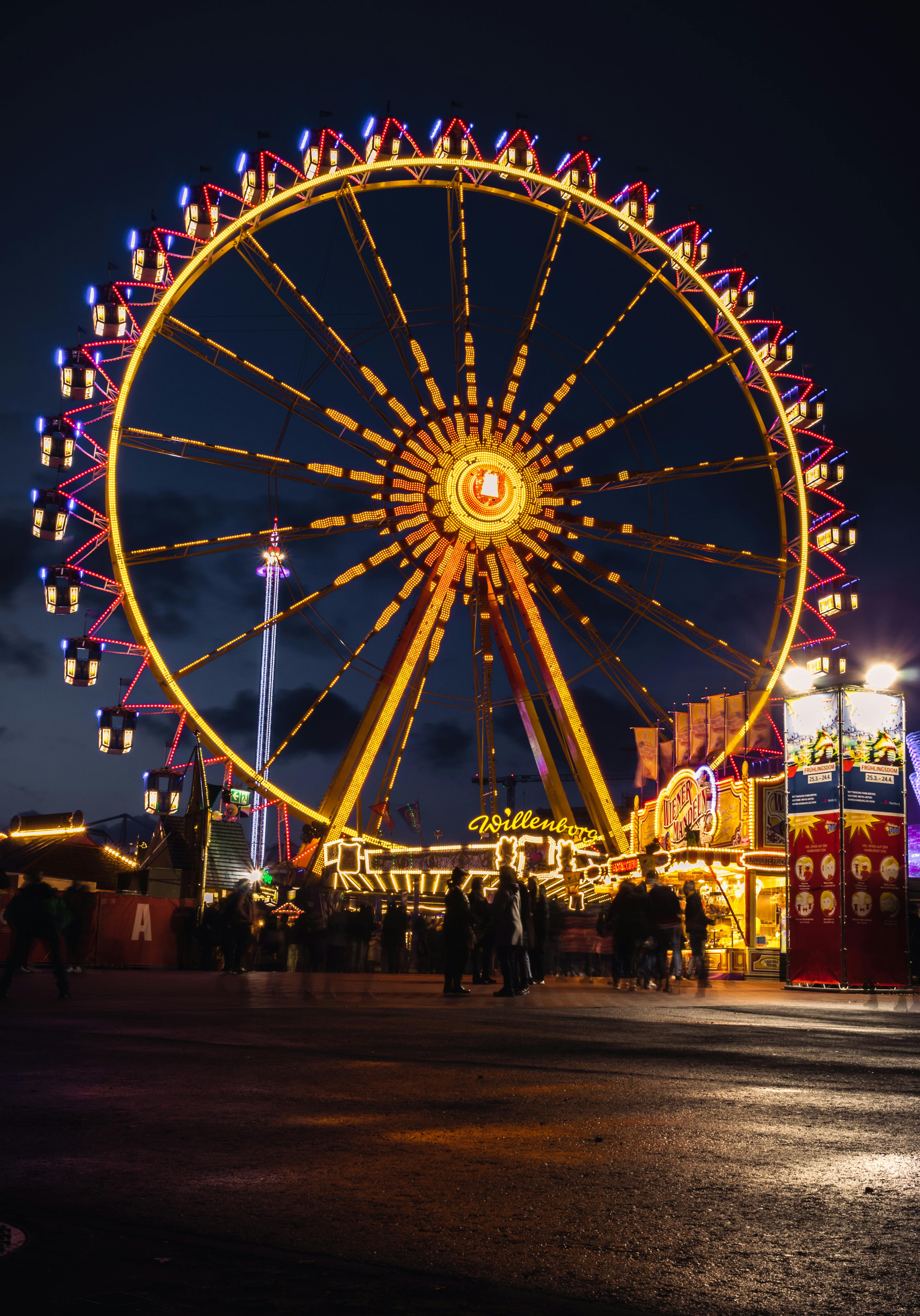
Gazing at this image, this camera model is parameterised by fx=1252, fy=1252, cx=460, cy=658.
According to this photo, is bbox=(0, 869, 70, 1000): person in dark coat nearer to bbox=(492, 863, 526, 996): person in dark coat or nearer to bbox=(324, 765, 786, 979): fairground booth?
bbox=(492, 863, 526, 996): person in dark coat

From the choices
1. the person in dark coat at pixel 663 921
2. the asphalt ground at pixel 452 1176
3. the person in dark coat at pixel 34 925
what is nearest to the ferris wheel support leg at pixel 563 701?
the person in dark coat at pixel 663 921

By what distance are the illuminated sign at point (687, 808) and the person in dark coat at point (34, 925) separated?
767 inches

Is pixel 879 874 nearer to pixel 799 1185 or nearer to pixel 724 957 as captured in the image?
pixel 724 957

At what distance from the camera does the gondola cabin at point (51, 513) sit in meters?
25.0

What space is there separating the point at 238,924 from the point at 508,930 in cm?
663

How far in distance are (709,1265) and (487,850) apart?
28.1 meters

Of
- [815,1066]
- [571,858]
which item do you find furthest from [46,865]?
[815,1066]

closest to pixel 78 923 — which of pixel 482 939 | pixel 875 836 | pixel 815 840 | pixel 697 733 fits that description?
pixel 482 939

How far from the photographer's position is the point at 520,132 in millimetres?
29422

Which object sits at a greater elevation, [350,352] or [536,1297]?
[350,352]

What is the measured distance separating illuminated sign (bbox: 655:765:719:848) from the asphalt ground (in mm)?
21508

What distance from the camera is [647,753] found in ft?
130

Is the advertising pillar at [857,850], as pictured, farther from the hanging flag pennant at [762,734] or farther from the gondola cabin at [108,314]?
the gondola cabin at [108,314]

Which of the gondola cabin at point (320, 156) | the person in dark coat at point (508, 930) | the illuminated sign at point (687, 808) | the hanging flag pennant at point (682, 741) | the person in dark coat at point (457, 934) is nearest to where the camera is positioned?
the person in dark coat at point (508, 930)
